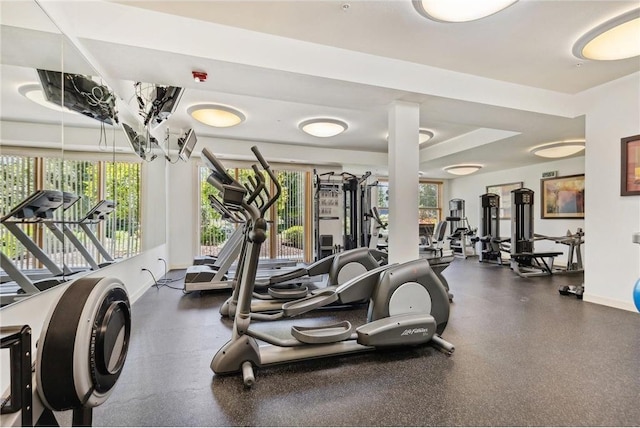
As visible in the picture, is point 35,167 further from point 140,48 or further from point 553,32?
point 553,32

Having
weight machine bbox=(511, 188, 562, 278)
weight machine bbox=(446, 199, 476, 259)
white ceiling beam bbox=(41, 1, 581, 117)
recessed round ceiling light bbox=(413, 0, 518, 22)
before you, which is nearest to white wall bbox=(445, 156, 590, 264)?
weight machine bbox=(446, 199, 476, 259)

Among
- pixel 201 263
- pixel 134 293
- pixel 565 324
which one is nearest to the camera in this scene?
pixel 565 324

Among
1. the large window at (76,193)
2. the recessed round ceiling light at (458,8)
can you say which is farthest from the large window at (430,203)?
the large window at (76,193)

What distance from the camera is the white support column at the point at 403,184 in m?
3.52

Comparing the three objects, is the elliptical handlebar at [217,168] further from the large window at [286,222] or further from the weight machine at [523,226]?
the weight machine at [523,226]

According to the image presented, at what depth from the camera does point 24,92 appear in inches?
69.7

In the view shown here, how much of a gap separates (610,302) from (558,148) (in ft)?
10.6

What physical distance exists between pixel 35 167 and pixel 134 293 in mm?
2574

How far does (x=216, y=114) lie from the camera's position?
4375mm

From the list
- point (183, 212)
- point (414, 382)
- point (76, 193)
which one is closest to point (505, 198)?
point (414, 382)

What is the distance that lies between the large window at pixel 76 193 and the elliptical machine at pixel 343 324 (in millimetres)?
1064

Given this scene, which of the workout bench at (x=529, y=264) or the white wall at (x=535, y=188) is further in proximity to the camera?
the white wall at (x=535, y=188)

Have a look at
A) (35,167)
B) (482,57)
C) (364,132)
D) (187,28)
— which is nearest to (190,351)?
(35,167)

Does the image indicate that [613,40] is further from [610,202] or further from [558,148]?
[558,148]
